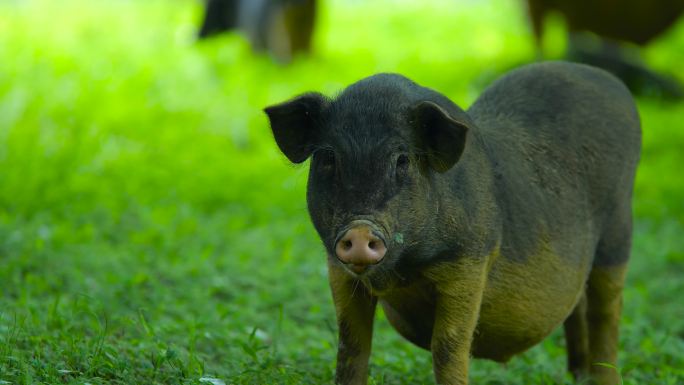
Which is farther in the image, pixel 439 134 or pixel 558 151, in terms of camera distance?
pixel 558 151

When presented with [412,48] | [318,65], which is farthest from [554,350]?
[412,48]

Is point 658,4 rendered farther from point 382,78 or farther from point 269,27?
point 382,78

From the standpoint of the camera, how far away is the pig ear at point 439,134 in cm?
368

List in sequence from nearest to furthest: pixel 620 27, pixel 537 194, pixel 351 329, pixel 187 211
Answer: pixel 351 329
pixel 537 194
pixel 187 211
pixel 620 27

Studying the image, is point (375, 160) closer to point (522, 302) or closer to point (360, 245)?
point (360, 245)

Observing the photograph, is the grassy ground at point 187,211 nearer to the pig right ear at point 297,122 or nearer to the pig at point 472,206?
the pig at point 472,206

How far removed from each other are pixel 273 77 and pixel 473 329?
9.25m

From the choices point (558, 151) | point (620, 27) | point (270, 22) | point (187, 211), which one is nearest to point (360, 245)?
→ point (558, 151)

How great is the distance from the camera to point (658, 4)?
13055 millimetres

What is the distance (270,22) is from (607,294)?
935cm

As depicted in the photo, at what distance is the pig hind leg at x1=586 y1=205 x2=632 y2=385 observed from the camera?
4.94 meters

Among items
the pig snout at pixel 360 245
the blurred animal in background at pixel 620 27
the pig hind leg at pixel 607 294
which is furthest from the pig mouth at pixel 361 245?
the blurred animal in background at pixel 620 27

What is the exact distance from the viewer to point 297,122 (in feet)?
12.8

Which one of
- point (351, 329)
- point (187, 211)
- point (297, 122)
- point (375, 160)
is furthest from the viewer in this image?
point (187, 211)
